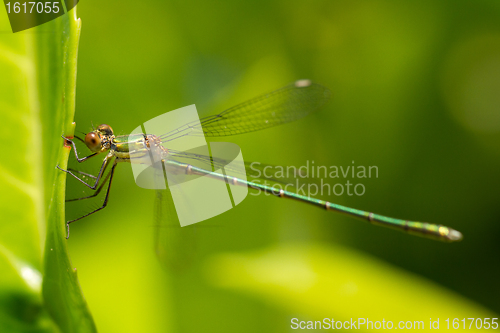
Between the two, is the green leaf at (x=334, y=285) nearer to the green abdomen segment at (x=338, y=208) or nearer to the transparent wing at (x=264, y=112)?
the green abdomen segment at (x=338, y=208)

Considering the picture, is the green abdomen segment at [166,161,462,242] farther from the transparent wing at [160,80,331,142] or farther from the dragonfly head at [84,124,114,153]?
the dragonfly head at [84,124,114,153]

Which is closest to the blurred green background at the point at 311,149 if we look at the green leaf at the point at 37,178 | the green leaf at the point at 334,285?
the green leaf at the point at 334,285

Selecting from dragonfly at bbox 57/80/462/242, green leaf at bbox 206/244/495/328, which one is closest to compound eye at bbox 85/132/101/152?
dragonfly at bbox 57/80/462/242

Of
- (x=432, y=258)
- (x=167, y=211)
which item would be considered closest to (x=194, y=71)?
(x=167, y=211)

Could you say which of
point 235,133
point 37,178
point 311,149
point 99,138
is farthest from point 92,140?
point 311,149

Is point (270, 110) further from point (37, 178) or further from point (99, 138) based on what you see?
point (37, 178)

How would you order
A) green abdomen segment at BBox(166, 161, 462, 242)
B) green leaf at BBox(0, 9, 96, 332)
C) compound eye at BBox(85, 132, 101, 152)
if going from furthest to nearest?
1. green abdomen segment at BBox(166, 161, 462, 242)
2. compound eye at BBox(85, 132, 101, 152)
3. green leaf at BBox(0, 9, 96, 332)
